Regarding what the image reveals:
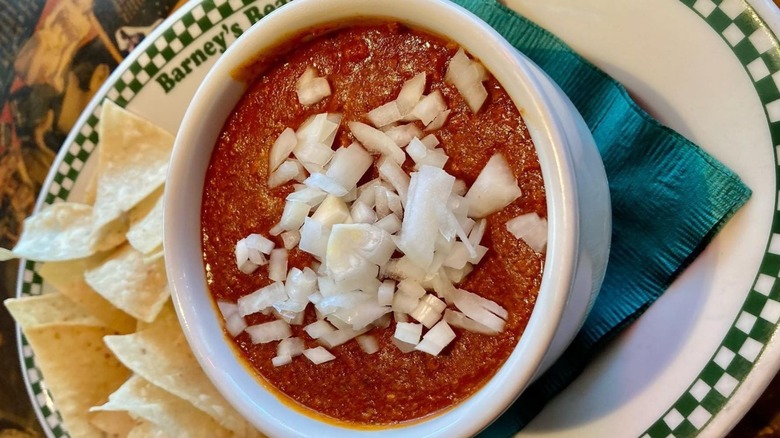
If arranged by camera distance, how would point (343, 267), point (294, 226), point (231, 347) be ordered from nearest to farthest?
1. point (343, 267)
2. point (294, 226)
3. point (231, 347)

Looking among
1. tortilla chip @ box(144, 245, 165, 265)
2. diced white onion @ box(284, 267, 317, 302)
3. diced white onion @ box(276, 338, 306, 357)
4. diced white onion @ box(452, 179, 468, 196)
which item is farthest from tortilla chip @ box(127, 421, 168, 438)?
diced white onion @ box(452, 179, 468, 196)

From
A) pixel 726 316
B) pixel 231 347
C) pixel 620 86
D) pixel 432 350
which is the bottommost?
pixel 231 347

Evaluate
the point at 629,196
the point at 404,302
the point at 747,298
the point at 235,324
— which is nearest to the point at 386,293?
the point at 404,302

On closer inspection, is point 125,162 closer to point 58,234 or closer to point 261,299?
point 58,234

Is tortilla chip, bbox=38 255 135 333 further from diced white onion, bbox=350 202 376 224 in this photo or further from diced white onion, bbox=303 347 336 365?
diced white onion, bbox=350 202 376 224

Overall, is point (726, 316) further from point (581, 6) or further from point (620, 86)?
point (581, 6)

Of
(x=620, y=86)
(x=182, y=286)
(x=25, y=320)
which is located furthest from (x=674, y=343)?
(x=25, y=320)

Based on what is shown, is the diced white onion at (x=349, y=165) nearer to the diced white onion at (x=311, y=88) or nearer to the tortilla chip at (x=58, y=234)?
the diced white onion at (x=311, y=88)
